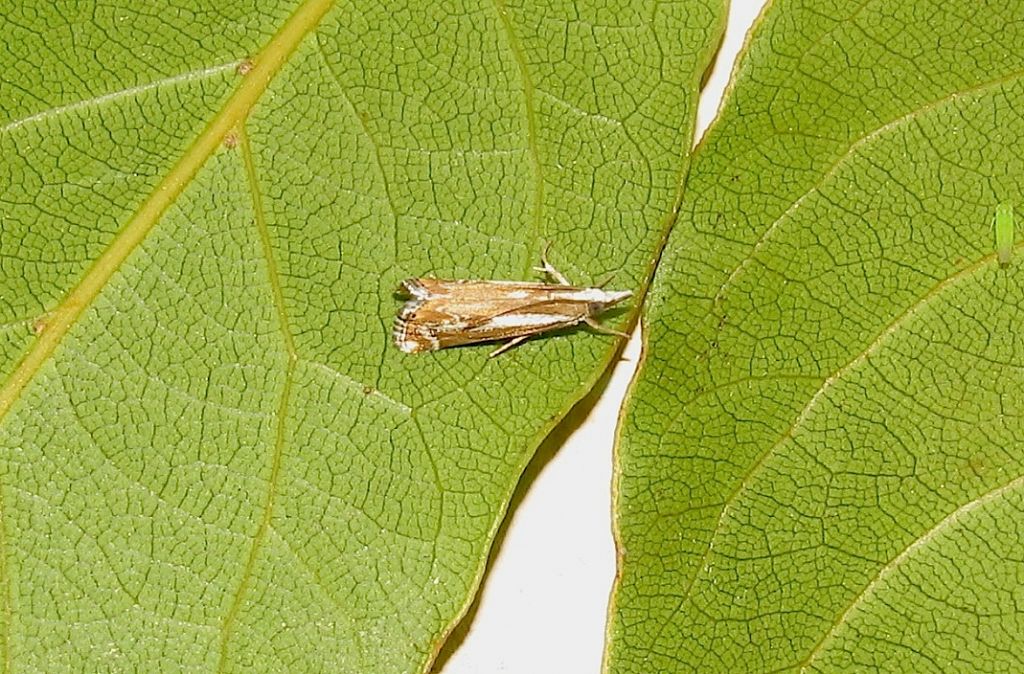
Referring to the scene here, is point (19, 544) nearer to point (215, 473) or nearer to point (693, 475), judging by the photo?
point (215, 473)

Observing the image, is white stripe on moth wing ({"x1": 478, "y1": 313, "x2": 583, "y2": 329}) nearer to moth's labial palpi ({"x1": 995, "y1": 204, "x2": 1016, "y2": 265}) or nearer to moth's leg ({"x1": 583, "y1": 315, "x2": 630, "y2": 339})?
moth's leg ({"x1": 583, "y1": 315, "x2": 630, "y2": 339})

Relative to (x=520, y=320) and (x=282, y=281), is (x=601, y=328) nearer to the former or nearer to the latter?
(x=520, y=320)

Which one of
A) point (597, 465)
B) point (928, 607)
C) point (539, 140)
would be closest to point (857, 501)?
point (928, 607)

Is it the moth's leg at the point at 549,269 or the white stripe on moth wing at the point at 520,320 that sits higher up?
the moth's leg at the point at 549,269

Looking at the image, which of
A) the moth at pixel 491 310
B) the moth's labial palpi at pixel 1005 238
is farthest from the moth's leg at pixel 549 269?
the moth's labial palpi at pixel 1005 238

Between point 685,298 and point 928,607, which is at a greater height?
point 685,298

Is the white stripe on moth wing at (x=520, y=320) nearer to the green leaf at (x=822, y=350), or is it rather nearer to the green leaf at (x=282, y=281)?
the green leaf at (x=282, y=281)

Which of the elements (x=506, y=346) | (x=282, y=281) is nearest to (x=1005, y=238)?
(x=506, y=346)
